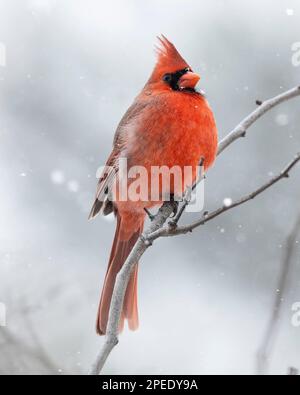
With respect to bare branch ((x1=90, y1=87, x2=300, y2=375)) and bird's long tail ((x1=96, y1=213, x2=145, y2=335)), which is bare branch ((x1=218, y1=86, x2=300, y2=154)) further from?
bird's long tail ((x1=96, y1=213, x2=145, y2=335))

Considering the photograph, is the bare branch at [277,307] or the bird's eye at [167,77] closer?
the bare branch at [277,307]

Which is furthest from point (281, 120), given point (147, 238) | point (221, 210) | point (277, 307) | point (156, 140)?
point (277, 307)

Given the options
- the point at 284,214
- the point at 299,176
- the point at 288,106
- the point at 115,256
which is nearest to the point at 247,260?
the point at 284,214

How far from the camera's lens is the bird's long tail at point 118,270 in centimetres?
271

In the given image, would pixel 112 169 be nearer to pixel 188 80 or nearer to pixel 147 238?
pixel 188 80

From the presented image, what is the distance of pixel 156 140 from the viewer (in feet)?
9.11

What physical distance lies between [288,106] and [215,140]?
2585 mm

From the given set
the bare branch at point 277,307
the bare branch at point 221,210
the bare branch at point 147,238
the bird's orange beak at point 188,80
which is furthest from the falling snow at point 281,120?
the bare branch at point 277,307

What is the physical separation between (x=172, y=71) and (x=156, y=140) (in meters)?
0.33

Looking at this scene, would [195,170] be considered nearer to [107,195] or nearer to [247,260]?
[107,195]

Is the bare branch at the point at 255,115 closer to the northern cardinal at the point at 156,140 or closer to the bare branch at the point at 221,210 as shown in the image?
the northern cardinal at the point at 156,140

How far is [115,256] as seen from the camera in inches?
118

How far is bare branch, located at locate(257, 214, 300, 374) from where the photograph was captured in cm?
135

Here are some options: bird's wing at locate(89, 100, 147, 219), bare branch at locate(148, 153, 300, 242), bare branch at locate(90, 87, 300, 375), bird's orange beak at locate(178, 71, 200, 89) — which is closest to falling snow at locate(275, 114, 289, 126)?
bird's wing at locate(89, 100, 147, 219)
